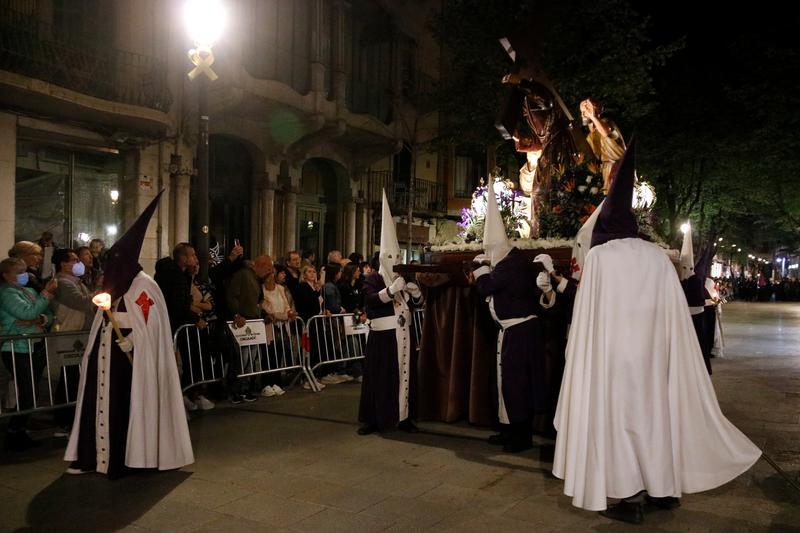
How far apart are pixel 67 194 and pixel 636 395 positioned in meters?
13.7

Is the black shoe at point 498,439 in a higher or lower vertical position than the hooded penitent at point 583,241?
lower

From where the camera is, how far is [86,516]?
189 inches

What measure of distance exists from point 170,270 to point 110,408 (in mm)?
2952

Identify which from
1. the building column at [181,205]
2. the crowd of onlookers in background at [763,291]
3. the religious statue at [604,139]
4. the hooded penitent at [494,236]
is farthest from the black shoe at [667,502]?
the crowd of onlookers in background at [763,291]

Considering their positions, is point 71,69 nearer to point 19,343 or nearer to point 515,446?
point 19,343

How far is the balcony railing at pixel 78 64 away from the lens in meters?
12.4

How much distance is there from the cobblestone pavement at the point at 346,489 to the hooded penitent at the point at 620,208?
2.07 metres

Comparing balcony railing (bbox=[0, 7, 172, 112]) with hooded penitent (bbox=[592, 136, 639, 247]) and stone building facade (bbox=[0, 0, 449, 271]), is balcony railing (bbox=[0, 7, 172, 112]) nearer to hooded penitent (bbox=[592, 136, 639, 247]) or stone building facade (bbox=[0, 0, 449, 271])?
stone building facade (bbox=[0, 0, 449, 271])

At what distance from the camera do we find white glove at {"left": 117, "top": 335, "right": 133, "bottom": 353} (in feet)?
18.4

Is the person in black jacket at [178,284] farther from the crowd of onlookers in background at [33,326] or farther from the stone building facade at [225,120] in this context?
the stone building facade at [225,120]

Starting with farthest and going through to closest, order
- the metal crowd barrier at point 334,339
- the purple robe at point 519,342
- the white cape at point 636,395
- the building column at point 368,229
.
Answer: the building column at point 368,229
the metal crowd barrier at point 334,339
the purple robe at point 519,342
the white cape at point 636,395

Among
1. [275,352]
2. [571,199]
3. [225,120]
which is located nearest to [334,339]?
[275,352]

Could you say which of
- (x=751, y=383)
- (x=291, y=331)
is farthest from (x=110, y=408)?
(x=751, y=383)

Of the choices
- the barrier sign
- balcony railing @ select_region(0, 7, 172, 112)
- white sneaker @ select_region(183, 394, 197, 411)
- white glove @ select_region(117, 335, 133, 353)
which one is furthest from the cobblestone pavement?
balcony railing @ select_region(0, 7, 172, 112)
